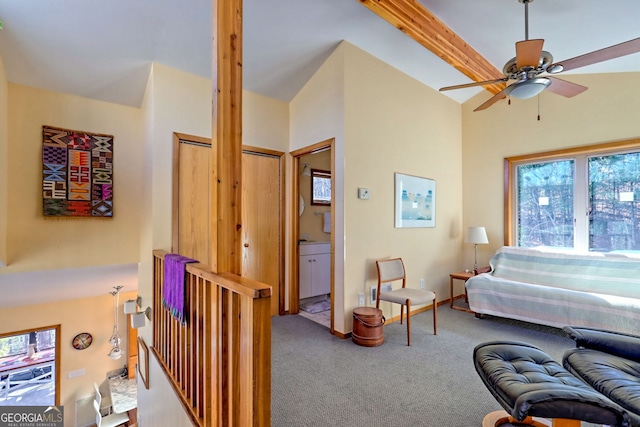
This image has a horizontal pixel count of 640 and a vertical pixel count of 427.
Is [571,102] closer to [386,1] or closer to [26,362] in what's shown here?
[386,1]

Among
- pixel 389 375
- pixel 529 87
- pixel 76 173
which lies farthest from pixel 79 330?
pixel 529 87

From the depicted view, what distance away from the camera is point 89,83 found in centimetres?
306

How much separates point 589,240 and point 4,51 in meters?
6.35

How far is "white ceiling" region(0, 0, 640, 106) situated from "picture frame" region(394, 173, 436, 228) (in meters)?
1.48

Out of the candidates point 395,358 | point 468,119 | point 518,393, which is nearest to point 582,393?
point 518,393

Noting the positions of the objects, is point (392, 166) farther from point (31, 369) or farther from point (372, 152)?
point (31, 369)

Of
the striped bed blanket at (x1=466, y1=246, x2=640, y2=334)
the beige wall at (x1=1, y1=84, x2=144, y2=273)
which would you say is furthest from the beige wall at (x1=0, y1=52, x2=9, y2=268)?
the striped bed blanket at (x1=466, y1=246, x2=640, y2=334)

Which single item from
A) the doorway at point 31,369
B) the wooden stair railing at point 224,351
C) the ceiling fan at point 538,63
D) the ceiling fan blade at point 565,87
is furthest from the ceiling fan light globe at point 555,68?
the doorway at point 31,369

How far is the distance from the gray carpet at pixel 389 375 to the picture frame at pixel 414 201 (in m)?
1.26

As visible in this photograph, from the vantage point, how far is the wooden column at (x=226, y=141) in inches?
64.1

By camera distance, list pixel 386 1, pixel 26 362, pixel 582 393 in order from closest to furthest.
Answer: pixel 582 393 < pixel 386 1 < pixel 26 362

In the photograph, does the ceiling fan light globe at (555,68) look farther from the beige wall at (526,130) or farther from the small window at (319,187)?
the small window at (319,187)

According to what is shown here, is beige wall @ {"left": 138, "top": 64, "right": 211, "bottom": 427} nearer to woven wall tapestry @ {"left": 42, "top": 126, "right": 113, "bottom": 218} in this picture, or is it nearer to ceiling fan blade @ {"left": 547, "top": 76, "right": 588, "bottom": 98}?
woven wall tapestry @ {"left": 42, "top": 126, "right": 113, "bottom": 218}

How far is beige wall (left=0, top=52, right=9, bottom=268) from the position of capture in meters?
2.62
